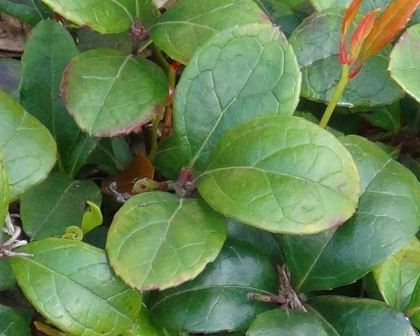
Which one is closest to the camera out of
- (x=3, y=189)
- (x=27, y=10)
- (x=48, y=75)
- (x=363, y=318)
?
(x=3, y=189)

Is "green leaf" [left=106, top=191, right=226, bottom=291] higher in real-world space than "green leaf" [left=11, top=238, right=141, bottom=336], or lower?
higher

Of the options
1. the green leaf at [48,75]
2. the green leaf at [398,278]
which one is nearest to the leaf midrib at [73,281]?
the green leaf at [48,75]

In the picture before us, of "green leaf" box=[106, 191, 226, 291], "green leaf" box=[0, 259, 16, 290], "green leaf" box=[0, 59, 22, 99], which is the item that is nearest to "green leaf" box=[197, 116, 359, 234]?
"green leaf" box=[106, 191, 226, 291]

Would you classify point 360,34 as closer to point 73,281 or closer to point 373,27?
point 373,27

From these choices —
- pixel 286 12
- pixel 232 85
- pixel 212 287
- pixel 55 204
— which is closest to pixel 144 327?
pixel 212 287

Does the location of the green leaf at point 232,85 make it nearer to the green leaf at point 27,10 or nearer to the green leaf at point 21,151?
the green leaf at point 21,151

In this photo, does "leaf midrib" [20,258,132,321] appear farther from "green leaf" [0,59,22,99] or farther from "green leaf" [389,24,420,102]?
"green leaf" [389,24,420,102]

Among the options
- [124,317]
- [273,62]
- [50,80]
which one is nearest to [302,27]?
[273,62]

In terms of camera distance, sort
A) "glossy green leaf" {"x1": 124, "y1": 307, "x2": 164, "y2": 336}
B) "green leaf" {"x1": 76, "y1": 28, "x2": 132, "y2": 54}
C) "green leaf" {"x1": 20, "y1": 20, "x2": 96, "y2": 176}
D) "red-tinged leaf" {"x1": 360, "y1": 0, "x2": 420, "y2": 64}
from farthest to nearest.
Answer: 1. "green leaf" {"x1": 76, "y1": 28, "x2": 132, "y2": 54}
2. "green leaf" {"x1": 20, "y1": 20, "x2": 96, "y2": 176}
3. "glossy green leaf" {"x1": 124, "y1": 307, "x2": 164, "y2": 336}
4. "red-tinged leaf" {"x1": 360, "y1": 0, "x2": 420, "y2": 64}
